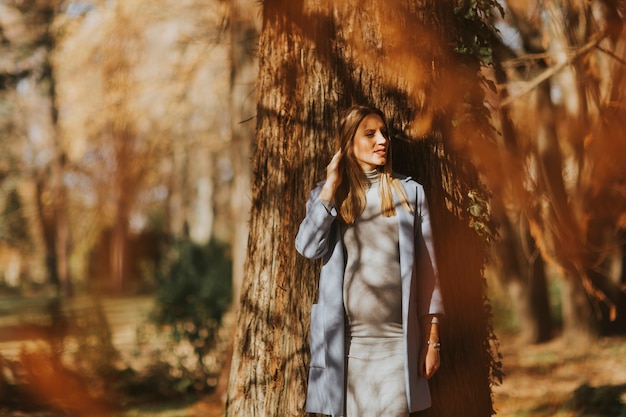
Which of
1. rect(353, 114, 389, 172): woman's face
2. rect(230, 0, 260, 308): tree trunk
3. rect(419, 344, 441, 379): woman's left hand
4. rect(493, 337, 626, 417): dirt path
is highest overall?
rect(230, 0, 260, 308): tree trunk

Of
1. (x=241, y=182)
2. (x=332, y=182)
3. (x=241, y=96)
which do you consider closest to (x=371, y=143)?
(x=332, y=182)

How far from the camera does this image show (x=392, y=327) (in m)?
3.88

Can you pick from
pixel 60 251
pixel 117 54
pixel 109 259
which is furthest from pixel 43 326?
pixel 109 259

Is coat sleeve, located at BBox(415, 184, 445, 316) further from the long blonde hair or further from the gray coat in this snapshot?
the long blonde hair

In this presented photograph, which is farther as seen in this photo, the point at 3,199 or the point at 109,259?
the point at 109,259

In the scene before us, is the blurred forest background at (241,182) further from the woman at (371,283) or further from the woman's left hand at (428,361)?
the woman's left hand at (428,361)

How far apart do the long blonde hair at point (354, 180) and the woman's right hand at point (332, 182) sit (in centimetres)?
5

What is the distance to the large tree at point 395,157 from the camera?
174 inches

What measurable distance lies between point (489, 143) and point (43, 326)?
6.62m

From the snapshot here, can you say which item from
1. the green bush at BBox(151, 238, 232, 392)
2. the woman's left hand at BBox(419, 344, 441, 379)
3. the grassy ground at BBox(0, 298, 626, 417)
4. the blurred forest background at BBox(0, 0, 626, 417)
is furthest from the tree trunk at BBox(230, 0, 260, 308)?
the woman's left hand at BBox(419, 344, 441, 379)

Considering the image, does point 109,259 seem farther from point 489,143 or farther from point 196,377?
point 489,143

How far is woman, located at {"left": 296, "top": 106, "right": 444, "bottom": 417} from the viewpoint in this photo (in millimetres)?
3848

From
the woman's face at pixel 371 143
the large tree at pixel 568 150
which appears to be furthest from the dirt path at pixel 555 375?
the woman's face at pixel 371 143

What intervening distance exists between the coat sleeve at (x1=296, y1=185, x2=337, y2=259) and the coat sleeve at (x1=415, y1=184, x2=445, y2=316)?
43 centimetres
